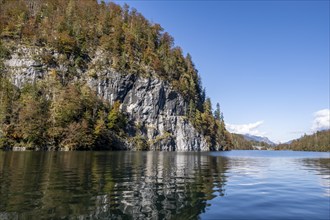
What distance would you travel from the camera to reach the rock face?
393 feet

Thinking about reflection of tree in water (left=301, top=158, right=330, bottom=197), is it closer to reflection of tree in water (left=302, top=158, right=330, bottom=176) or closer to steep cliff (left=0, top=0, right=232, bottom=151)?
reflection of tree in water (left=302, top=158, right=330, bottom=176)

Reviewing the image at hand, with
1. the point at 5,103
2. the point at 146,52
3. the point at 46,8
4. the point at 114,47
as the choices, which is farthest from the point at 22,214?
the point at 46,8

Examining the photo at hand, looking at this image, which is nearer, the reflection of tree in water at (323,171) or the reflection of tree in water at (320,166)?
the reflection of tree in water at (323,171)

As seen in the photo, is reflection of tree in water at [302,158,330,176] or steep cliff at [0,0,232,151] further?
steep cliff at [0,0,232,151]

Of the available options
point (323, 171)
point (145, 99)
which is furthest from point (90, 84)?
point (323, 171)

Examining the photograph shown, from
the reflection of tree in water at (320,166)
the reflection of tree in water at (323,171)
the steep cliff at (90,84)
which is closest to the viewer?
the reflection of tree in water at (323,171)

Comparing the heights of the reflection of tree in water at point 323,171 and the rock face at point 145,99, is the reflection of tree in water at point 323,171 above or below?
below

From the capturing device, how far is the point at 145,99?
5064 inches

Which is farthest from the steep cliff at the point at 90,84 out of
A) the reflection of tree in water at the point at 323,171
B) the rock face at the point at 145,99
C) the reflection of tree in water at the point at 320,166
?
the reflection of tree in water at the point at 323,171

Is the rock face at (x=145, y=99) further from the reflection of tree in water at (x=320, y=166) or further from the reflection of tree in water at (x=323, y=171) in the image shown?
the reflection of tree in water at (x=323, y=171)

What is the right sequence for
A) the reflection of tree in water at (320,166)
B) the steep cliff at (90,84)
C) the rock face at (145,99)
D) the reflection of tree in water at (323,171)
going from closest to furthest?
the reflection of tree in water at (323,171) → the reflection of tree in water at (320,166) → the steep cliff at (90,84) → the rock face at (145,99)

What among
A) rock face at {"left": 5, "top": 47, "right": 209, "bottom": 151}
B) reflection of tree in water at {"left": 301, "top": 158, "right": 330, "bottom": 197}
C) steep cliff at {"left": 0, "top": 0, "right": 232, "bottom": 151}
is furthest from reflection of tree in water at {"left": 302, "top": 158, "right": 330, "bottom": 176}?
rock face at {"left": 5, "top": 47, "right": 209, "bottom": 151}

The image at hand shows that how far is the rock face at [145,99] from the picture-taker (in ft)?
393

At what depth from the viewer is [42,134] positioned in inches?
3339
